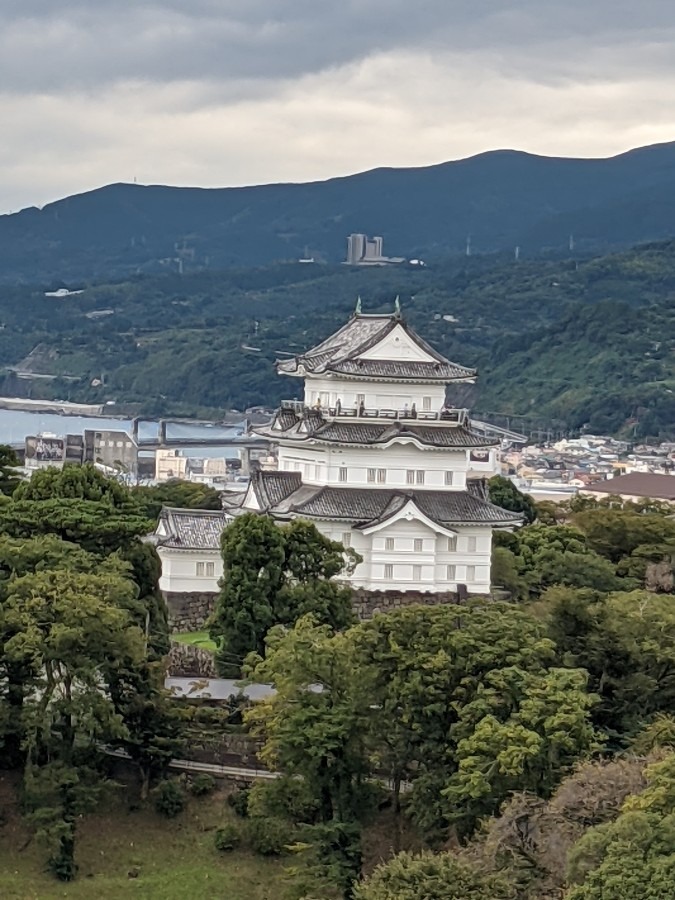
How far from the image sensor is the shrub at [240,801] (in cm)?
2628

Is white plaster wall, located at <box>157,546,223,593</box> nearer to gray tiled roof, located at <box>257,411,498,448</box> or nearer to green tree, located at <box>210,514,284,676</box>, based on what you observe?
gray tiled roof, located at <box>257,411,498,448</box>

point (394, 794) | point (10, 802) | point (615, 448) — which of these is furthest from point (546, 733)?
point (615, 448)

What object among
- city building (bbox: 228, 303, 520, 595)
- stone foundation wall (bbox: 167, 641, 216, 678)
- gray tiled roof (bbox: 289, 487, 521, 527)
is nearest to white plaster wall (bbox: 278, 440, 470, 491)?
city building (bbox: 228, 303, 520, 595)

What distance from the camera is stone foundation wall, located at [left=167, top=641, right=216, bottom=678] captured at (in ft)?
102

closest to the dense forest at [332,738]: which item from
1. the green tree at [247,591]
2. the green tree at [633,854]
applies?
the green tree at [633,854]

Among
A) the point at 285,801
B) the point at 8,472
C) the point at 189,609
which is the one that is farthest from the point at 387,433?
the point at 285,801

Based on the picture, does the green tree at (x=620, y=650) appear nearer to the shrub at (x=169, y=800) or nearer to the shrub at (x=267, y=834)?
the shrub at (x=267, y=834)

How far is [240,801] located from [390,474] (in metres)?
10.9

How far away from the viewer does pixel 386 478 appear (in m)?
36.1

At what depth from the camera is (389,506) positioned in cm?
3553

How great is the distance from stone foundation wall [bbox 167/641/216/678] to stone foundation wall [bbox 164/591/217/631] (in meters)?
3.06

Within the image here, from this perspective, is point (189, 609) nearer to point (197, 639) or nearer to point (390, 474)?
point (197, 639)

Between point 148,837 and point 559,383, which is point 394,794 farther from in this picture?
point 559,383

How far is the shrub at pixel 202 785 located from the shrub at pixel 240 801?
0.32 m
